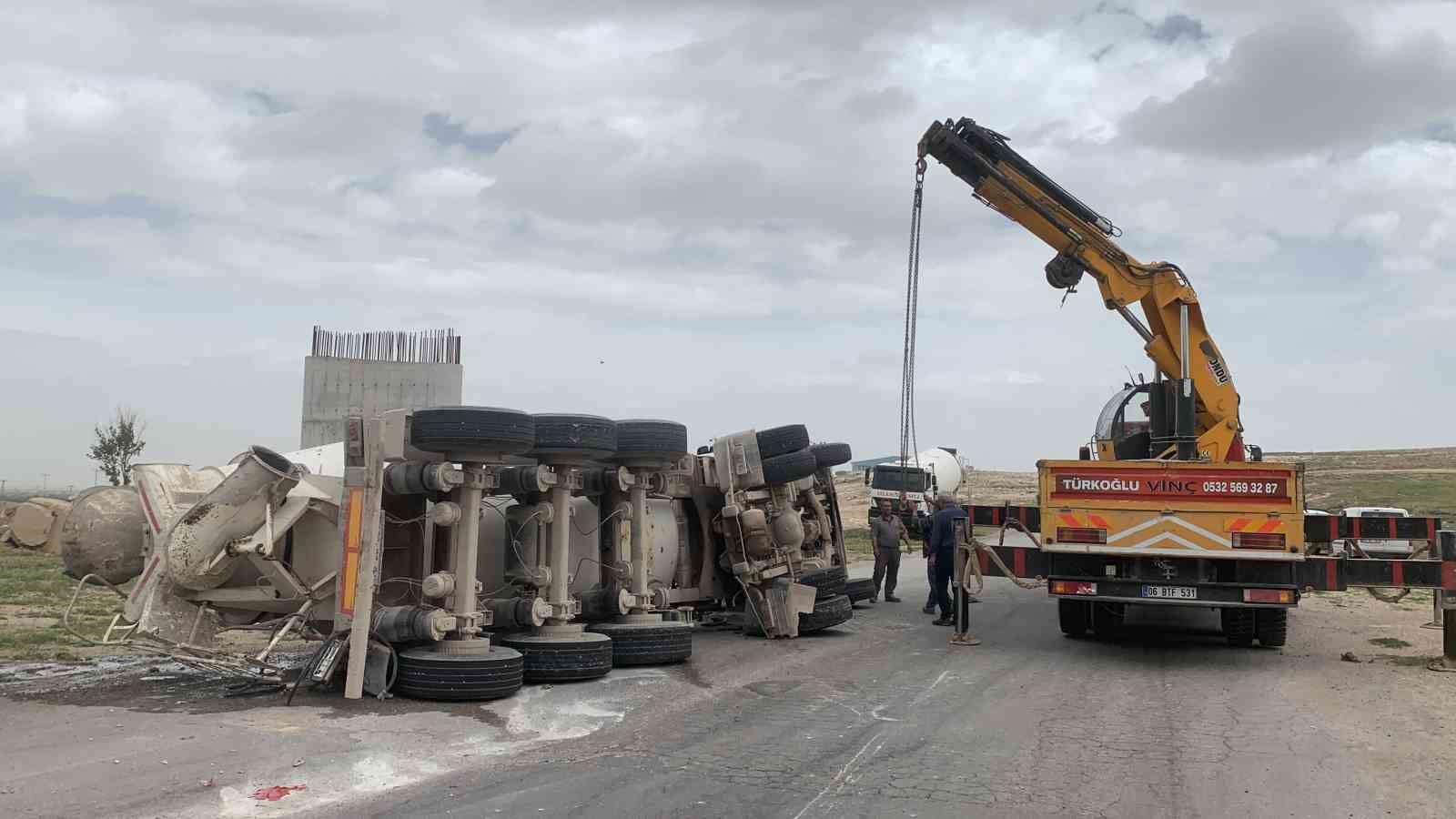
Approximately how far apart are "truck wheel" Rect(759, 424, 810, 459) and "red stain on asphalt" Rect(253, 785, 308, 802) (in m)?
7.12

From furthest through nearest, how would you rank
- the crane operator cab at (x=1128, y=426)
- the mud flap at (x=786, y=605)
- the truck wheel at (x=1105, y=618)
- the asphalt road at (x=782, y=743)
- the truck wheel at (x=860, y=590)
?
the truck wheel at (x=860, y=590) < the crane operator cab at (x=1128, y=426) < the truck wheel at (x=1105, y=618) < the mud flap at (x=786, y=605) < the asphalt road at (x=782, y=743)

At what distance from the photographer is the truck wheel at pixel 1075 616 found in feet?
40.1

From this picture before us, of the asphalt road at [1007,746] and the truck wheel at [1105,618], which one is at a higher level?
the truck wheel at [1105,618]

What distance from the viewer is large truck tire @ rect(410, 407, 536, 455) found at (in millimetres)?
8195

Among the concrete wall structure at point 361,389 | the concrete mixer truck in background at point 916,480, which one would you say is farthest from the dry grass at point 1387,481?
the concrete wall structure at point 361,389

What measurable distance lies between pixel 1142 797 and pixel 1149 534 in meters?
5.17

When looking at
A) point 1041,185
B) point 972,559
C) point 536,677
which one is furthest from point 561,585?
point 1041,185

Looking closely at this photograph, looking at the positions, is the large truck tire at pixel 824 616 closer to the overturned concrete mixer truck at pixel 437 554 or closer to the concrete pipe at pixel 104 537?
the overturned concrete mixer truck at pixel 437 554

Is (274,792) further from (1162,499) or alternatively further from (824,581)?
(1162,499)

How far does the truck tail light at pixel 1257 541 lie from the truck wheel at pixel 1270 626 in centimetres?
145

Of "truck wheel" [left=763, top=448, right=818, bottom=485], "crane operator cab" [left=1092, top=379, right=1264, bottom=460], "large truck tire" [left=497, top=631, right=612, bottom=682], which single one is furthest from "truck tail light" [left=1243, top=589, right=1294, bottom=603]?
"large truck tire" [left=497, top=631, right=612, bottom=682]

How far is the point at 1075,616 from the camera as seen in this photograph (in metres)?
12.3

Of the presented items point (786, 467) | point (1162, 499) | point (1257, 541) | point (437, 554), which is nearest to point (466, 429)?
point (437, 554)

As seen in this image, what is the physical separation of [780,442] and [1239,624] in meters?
5.12
